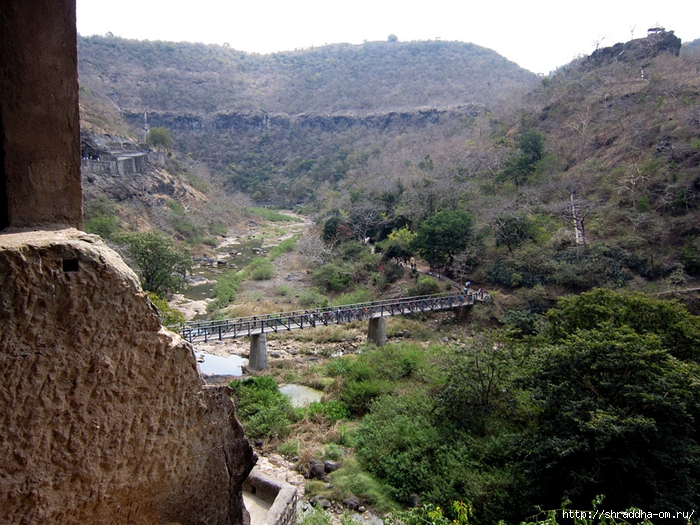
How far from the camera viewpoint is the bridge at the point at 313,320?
15.0 metres

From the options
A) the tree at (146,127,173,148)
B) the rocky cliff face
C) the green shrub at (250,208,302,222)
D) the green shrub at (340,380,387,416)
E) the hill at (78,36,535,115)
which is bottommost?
the green shrub at (340,380,387,416)

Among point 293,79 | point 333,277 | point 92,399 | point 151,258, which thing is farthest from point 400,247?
point 293,79

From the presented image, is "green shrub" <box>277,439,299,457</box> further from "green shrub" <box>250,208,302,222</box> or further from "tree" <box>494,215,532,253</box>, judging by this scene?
"green shrub" <box>250,208,302,222</box>

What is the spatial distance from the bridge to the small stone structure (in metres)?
7.70

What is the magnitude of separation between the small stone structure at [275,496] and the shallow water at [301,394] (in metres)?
6.42

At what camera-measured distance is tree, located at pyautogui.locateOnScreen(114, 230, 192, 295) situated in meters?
19.5

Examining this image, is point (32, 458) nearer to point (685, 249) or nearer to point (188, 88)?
point (685, 249)

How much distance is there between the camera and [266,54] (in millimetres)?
117062

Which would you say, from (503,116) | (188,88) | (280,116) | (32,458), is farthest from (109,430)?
(188,88)

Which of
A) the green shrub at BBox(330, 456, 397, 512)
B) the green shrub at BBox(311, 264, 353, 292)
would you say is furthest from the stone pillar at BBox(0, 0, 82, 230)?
the green shrub at BBox(311, 264, 353, 292)

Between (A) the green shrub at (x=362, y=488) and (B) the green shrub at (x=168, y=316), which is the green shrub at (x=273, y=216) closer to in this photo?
(B) the green shrub at (x=168, y=316)

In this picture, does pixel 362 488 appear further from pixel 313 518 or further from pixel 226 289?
pixel 226 289

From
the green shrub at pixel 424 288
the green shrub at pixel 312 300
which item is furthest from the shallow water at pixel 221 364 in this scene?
the green shrub at pixel 424 288

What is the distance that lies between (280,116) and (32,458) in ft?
261
